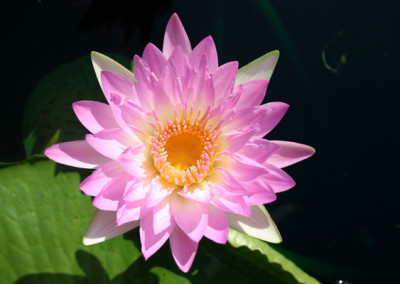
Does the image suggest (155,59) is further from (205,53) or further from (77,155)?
(77,155)

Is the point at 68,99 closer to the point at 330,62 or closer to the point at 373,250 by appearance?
the point at 330,62

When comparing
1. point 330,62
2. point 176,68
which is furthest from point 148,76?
point 330,62

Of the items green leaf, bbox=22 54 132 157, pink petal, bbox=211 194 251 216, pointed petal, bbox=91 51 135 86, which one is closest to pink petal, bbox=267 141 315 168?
pink petal, bbox=211 194 251 216

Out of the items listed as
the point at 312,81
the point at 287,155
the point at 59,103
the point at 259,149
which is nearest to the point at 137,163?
the point at 259,149

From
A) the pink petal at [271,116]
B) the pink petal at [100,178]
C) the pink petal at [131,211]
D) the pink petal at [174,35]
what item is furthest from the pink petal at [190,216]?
the pink petal at [174,35]

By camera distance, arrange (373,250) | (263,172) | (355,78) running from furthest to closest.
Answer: (355,78), (373,250), (263,172)

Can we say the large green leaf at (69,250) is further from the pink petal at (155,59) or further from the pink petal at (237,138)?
the pink petal at (155,59)
